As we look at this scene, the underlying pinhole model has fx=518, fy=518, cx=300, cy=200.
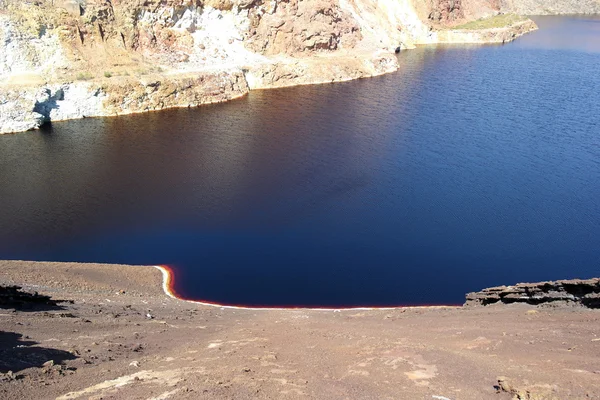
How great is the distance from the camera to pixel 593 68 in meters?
84.8

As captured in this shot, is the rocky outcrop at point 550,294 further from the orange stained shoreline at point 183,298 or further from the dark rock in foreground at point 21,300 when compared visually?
the dark rock in foreground at point 21,300

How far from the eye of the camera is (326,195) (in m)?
41.5

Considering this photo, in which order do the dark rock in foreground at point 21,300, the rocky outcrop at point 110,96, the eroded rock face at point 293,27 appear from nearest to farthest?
the dark rock in foreground at point 21,300, the rocky outcrop at point 110,96, the eroded rock face at point 293,27

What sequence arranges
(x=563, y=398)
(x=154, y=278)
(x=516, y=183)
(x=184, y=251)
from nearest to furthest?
1. (x=563, y=398)
2. (x=154, y=278)
3. (x=184, y=251)
4. (x=516, y=183)

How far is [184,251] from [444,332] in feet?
65.9

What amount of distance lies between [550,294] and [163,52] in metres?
64.2

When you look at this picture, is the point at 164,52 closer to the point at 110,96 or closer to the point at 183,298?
the point at 110,96

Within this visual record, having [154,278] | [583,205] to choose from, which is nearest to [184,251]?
[154,278]

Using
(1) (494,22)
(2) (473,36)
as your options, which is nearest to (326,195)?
(2) (473,36)

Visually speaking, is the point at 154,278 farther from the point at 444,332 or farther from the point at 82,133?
the point at 82,133

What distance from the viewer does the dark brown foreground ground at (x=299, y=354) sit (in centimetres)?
1315

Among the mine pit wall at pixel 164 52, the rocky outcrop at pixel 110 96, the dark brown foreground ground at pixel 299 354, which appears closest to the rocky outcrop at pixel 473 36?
the mine pit wall at pixel 164 52

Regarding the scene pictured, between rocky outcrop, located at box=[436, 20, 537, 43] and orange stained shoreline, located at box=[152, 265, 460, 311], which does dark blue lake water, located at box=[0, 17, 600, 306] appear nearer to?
orange stained shoreline, located at box=[152, 265, 460, 311]

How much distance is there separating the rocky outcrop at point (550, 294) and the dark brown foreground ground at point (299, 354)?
0.67m
